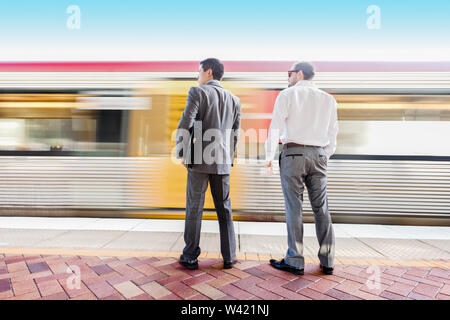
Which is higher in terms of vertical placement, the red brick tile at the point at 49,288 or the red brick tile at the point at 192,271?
the red brick tile at the point at 49,288

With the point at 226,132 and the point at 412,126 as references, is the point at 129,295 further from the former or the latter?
the point at 412,126

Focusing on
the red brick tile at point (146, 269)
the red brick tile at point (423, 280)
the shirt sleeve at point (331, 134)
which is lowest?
the red brick tile at point (423, 280)

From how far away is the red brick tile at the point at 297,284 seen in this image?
1.71 metres

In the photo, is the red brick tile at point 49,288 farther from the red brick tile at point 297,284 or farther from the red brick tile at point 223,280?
the red brick tile at point 297,284

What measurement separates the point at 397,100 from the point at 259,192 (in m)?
2.33

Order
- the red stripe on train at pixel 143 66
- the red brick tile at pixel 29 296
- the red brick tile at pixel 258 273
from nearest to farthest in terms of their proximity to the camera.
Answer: the red brick tile at pixel 29 296
the red brick tile at pixel 258 273
the red stripe on train at pixel 143 66

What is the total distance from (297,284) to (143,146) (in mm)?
2766

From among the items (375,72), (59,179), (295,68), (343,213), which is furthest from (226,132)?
(59,179)

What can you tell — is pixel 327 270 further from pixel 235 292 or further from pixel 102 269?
pixel 102 269

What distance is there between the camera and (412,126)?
3.36m

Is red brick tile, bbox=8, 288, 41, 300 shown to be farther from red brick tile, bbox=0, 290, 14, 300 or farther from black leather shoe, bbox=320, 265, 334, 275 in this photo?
black leather shoe, bbox=320, 265, 334, 275

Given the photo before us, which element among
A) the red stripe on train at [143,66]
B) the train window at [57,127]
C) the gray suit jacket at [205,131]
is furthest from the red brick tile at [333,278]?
the train window at [57,127]

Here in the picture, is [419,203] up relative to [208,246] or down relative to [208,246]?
up
